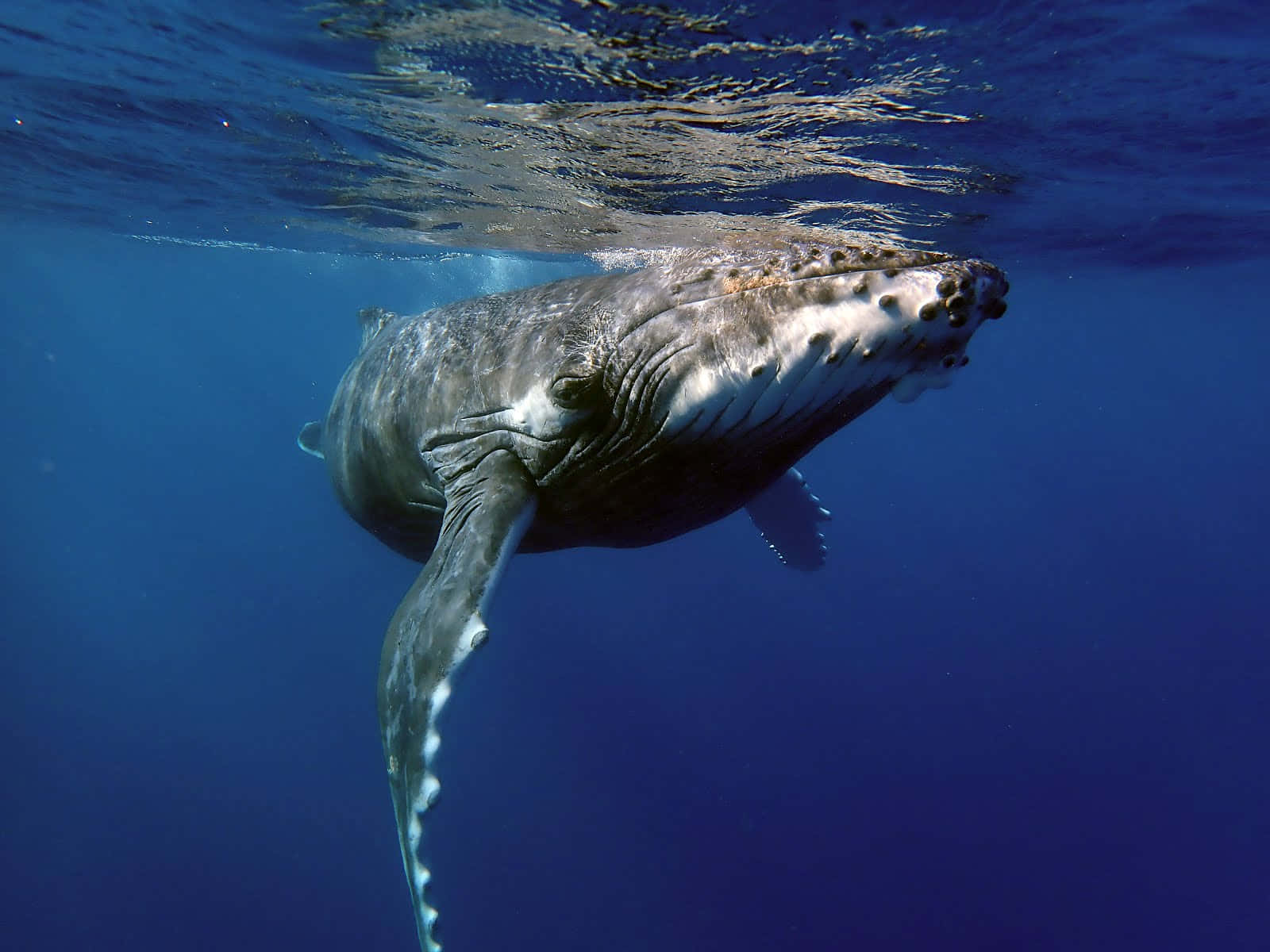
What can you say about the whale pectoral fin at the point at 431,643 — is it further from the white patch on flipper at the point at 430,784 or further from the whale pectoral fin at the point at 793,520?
the whale pectoral fin at the point at 793,520

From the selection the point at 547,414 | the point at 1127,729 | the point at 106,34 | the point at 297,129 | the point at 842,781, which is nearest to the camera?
the point at 547,414

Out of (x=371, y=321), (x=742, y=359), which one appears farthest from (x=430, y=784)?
(x=371, y=321)

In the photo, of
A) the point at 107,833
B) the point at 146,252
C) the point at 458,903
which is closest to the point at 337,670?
the point at 107,833

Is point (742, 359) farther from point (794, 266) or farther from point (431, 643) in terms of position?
point (431, 643)

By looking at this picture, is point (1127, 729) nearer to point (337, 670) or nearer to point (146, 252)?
point (337, 670)

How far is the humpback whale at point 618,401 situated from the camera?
3643 millimetres

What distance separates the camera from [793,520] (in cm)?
1096

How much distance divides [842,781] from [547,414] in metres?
24.8

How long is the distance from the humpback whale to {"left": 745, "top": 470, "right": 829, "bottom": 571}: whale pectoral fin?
14.9 feet

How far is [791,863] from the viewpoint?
22078mm

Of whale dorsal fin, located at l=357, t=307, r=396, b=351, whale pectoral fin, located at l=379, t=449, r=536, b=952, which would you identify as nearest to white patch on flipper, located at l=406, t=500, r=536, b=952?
whale pectoral fin, located at l=379, t=449, r=536, b=952

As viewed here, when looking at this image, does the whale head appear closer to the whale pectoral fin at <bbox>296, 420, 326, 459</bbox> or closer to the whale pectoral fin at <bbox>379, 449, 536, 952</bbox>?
the whale pectoral fin at <bbox>379, 449, 536, 952</bbox>

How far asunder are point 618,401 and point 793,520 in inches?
270

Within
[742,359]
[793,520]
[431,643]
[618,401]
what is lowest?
[793,520]
